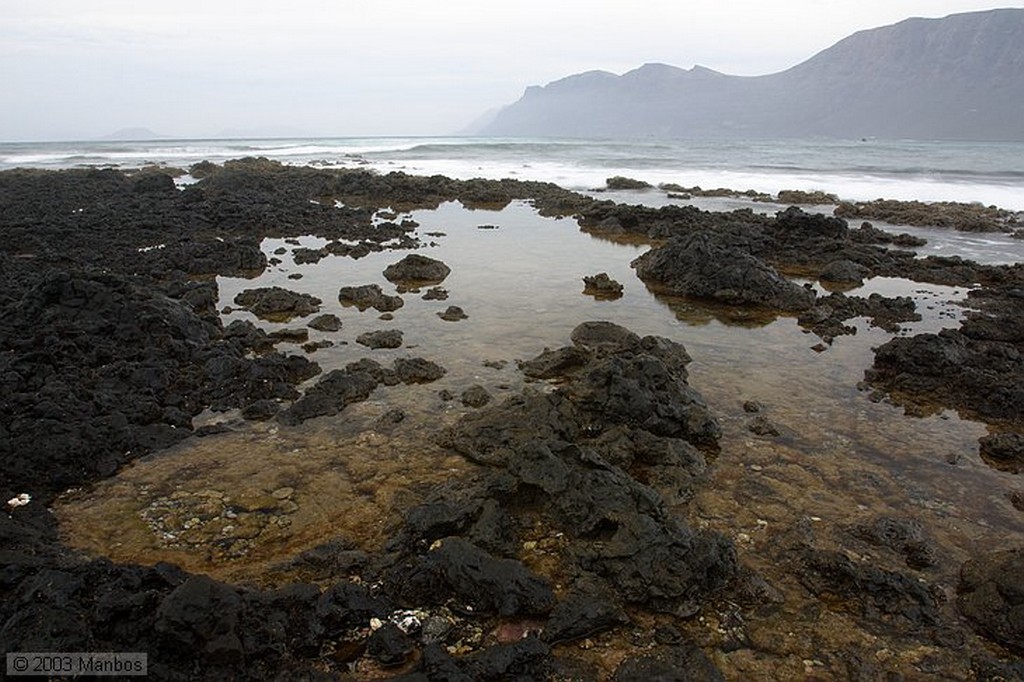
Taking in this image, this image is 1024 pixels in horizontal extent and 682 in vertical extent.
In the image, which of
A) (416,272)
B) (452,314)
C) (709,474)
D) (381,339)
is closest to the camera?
(709,474)

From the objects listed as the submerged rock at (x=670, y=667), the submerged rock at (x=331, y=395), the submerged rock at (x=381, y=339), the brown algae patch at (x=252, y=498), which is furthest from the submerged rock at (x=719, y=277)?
the submerged rock at (x=670, y=667)

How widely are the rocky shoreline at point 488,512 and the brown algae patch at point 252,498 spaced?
31cm

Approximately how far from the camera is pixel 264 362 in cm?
977

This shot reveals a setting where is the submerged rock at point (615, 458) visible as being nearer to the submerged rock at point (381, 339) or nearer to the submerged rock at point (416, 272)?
the submerged rock at point (381, 339)

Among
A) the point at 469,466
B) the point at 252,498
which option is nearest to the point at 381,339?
the point at 469,466

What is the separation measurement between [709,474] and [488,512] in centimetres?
294

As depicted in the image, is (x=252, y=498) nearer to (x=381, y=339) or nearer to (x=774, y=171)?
(x=381, y=339)

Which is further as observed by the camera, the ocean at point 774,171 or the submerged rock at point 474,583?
the ocean at point 774,171

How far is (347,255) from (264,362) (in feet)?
35.0

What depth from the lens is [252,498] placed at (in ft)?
21.9

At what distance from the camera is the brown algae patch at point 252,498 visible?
19.2 feet

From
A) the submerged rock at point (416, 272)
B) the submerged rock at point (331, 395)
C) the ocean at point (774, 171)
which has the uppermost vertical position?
the ocean at point (774, 171)

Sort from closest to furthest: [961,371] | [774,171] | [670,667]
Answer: [670,667]
[961,371]
[774,171]

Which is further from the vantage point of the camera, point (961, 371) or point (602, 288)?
point (602, 288)
